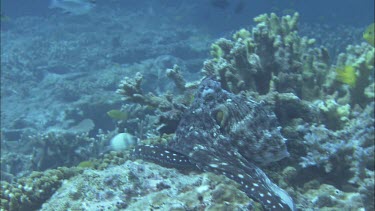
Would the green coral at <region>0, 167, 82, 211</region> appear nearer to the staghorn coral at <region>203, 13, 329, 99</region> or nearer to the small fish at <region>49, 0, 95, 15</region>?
the staghorn coral at <region>203, 13, 329, 99</region>

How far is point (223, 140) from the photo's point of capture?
12.0ft

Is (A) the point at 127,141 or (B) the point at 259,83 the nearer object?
(B) the point at 259,83

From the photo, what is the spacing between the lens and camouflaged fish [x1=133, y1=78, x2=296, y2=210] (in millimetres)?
3475

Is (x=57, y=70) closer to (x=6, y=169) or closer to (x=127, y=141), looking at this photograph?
(x=6, y=169)

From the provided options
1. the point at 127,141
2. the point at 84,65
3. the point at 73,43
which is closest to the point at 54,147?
the point at 127,141

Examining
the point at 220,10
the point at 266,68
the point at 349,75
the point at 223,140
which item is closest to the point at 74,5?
the point at 266,68

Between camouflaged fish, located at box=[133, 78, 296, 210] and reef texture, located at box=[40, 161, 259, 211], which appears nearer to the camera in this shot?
reef texture, located at box=[40, 161, 259, 211]

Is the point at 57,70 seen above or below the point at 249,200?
above

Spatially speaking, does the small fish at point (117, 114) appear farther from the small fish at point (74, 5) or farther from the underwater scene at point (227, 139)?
the small fish at point (74, 5)

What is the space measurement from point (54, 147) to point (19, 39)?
20234mm

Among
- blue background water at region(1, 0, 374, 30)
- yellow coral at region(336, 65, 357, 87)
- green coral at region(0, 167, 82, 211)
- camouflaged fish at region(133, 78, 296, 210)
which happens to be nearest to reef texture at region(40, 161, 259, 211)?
camouflaged fish at region(133, 78, 296, 210)

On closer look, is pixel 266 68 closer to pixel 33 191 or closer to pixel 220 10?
pixel 33 191

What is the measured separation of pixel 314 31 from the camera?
22438 mm

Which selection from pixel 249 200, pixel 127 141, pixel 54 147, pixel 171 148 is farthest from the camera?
pixel 54 147
